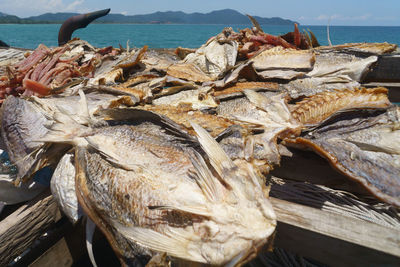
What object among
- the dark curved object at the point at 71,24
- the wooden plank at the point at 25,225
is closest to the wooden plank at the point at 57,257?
the wooden plank at the point at 25,225

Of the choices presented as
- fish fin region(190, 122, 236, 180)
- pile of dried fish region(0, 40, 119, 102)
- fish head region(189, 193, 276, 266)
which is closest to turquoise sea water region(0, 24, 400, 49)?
pile of dried fish region(0, 40, 119, 102)

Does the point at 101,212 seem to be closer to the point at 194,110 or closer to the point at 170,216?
the point at 170,216

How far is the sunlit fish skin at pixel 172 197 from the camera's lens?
1192 millimetres

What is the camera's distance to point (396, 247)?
1.18 m

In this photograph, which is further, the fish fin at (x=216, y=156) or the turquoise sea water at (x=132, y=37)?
the turquoise sea water at (x=132, y=37)

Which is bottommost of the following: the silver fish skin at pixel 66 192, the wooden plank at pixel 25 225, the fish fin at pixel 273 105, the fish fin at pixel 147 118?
the wooden plank at pixel 25 225

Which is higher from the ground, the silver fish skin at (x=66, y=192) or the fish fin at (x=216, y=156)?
the fish fin at (x=216, y=156)

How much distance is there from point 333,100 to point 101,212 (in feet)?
5.84

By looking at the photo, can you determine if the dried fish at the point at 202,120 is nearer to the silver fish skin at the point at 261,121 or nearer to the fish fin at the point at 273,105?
the silver fish skin at the point at 261,121

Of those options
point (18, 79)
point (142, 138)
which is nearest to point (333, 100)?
point (142, 138)

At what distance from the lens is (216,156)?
140 cm

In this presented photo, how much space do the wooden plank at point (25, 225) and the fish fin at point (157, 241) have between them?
2.96 feet

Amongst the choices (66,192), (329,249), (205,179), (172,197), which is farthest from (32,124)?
(329,249)

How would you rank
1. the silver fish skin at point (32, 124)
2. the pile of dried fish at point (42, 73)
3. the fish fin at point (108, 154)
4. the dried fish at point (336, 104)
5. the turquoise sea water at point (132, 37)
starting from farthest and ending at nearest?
the turquoise sea water at point (132, 37) → the pile of dried fish at point (42, 73) → the silver fish skin at point (32, 124) → the dried fish at point (336, 104) → the fish fin at point (108, 154)
